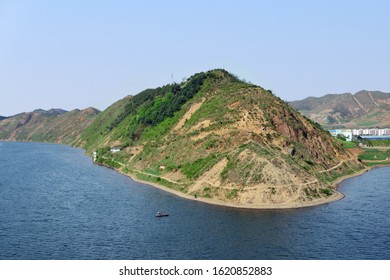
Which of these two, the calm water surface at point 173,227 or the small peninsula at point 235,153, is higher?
the small peninsula at point 235,153

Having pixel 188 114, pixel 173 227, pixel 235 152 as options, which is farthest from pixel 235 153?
pixel 188 114

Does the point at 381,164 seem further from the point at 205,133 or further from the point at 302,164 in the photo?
the point at 205,133

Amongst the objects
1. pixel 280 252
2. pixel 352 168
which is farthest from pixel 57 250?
pixel 352 168

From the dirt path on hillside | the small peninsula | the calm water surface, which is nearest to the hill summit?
the small peninsula

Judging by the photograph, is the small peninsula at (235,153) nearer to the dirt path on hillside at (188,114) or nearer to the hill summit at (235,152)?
the hill summit at (235,152)

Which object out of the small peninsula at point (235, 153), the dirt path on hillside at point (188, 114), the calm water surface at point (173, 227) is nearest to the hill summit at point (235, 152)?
the small peninsula at point (235, 153)

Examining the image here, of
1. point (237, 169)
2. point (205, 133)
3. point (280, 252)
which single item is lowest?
point (280, 252)

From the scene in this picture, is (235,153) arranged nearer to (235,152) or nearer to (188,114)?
(235,152)
